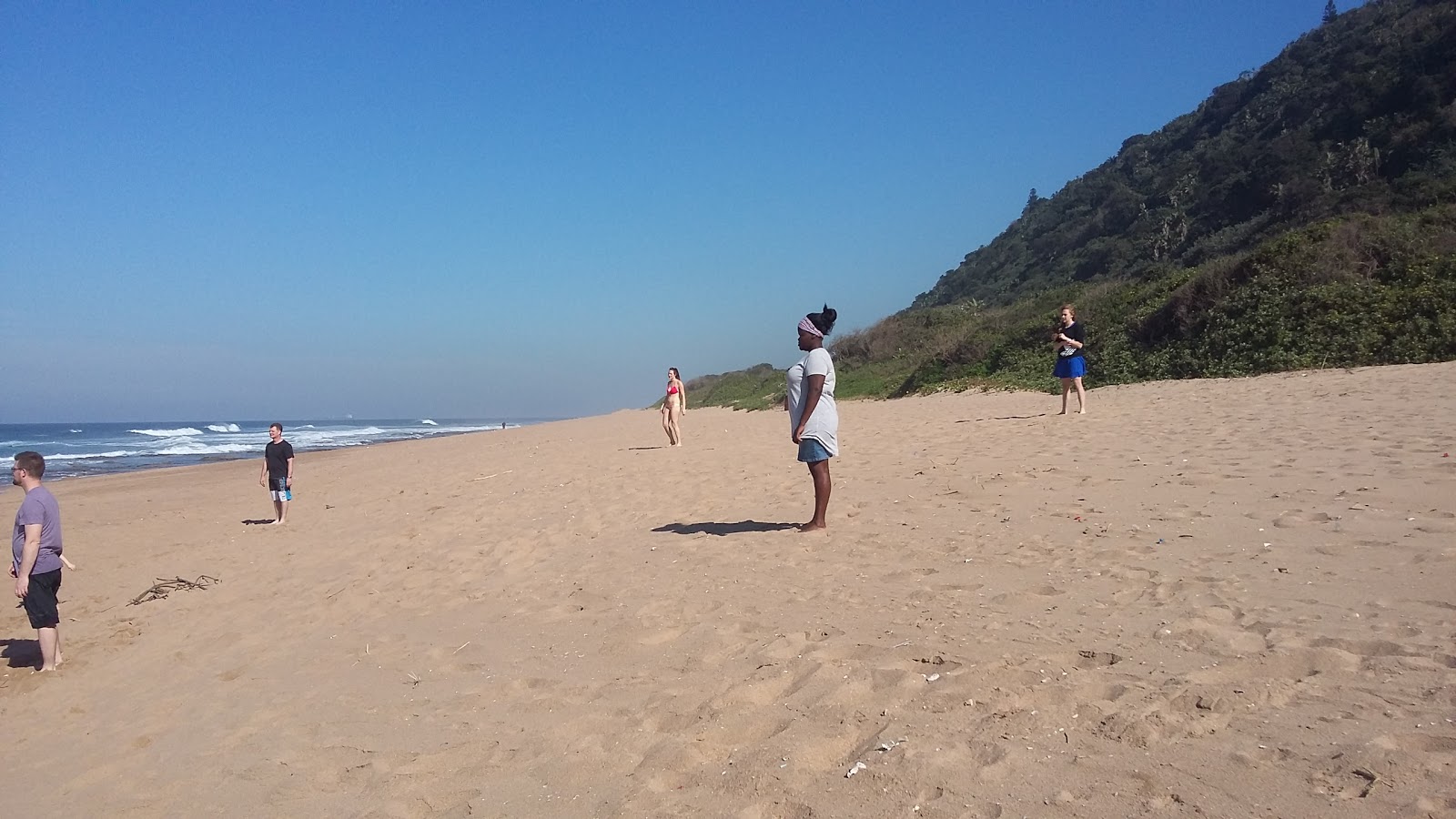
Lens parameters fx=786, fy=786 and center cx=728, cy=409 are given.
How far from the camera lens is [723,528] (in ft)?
21.7

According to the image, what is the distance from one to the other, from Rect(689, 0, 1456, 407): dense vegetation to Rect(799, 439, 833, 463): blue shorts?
1081 cm

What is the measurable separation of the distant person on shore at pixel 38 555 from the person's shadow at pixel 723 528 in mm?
4260

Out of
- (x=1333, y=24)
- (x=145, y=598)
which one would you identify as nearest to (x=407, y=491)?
(x=145, y=598)

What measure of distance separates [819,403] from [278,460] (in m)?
7.68

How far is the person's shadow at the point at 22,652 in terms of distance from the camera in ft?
18.4

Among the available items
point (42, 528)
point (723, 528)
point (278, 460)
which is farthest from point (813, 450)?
point (278, 460)

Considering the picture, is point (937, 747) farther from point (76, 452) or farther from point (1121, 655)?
point (76, 452)

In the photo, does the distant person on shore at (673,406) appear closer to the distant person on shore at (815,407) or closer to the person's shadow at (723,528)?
the person's shadow at (723,528)

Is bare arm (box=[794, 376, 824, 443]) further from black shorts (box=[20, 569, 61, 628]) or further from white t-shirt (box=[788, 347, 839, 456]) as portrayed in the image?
black shorts (box=[20, 569, 61, 628])

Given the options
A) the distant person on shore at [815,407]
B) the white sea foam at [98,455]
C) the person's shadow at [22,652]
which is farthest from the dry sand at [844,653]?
the white sea foam at [98,455]

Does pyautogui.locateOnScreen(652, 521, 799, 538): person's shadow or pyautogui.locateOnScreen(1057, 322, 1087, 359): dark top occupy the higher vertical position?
pyautogui.locateOnScreen(1057, 322, 1087, 359): dark top

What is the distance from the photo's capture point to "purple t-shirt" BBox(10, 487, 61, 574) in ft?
17.3

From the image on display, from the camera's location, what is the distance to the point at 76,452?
35.5m

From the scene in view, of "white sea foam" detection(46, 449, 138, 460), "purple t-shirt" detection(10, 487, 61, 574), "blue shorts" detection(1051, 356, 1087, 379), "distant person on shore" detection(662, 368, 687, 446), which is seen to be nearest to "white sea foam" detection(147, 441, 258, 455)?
"white sea foam" detection(46, 449, 138, 460)
